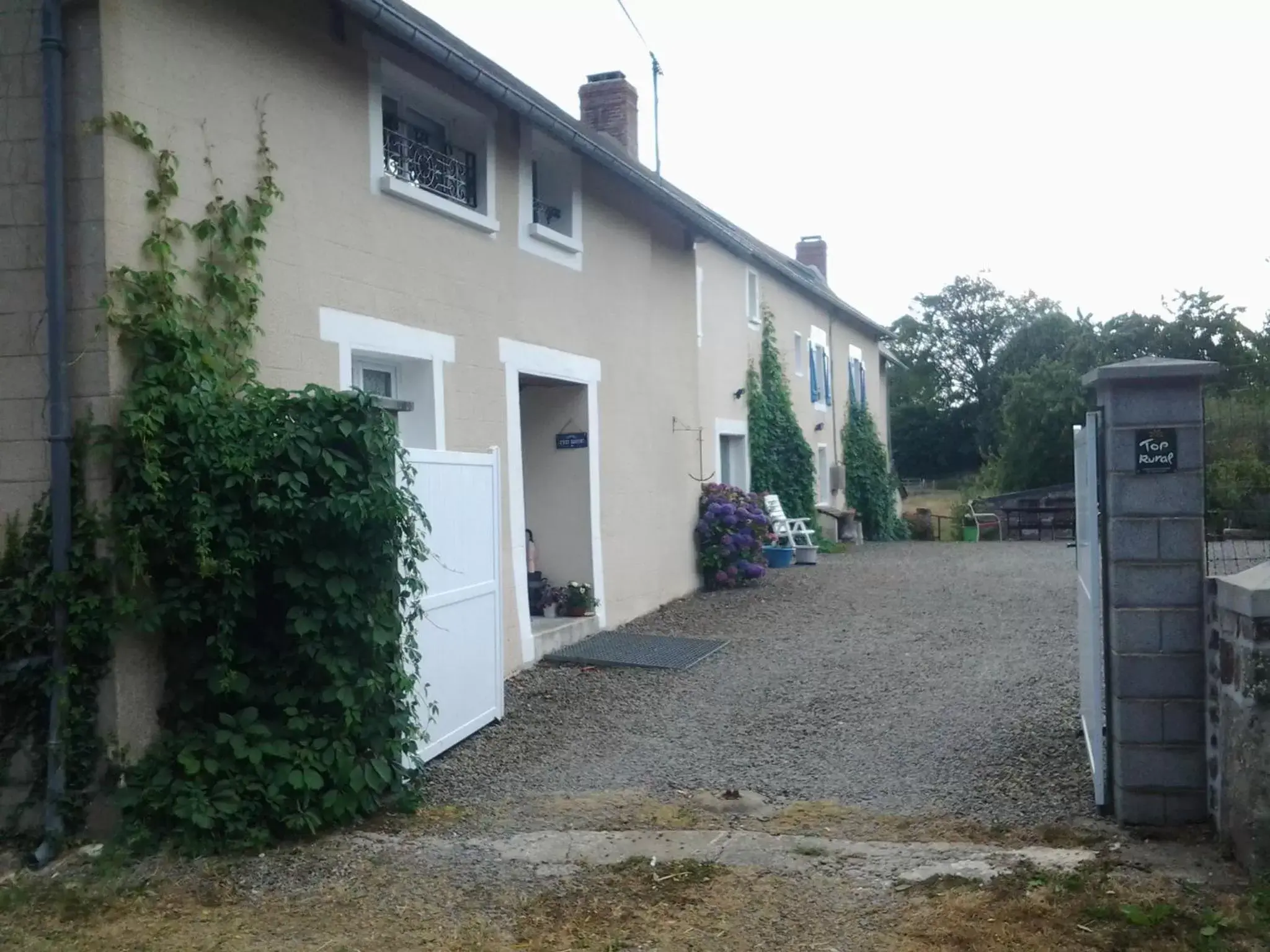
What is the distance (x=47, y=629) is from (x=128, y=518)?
624 mm

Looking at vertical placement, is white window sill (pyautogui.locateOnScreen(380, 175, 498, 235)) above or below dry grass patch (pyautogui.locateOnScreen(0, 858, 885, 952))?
above

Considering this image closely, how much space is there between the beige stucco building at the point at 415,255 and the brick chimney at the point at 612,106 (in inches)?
30.5

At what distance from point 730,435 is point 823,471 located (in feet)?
21.1

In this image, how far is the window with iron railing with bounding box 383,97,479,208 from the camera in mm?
8102

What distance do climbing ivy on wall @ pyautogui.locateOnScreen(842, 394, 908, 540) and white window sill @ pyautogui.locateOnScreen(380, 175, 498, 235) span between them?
15.7 metres

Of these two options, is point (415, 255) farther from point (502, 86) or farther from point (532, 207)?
point (532, 207)

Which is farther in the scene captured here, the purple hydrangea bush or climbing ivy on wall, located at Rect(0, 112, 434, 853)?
the purple hydrangea bush

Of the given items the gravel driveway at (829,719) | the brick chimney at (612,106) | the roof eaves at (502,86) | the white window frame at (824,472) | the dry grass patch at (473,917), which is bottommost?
the dry grass patch at (473,917)

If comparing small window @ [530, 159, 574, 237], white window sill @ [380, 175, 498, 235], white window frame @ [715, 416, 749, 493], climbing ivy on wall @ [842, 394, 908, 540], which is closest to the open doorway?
small window @ [530, 159, 574, 237]

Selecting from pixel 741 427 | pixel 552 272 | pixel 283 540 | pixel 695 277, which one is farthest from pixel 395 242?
pixel 741 427

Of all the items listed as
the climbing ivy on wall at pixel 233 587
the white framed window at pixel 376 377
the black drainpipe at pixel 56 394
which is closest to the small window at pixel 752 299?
the white framed window at pixel 376 377

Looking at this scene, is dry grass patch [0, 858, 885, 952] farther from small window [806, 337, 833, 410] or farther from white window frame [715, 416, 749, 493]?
small window [806, 337, 833, 410]

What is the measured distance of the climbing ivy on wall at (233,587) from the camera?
525cm

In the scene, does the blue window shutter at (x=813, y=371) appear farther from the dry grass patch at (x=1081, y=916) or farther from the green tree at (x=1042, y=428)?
the dry grass patch at (x=1081, y=916)
